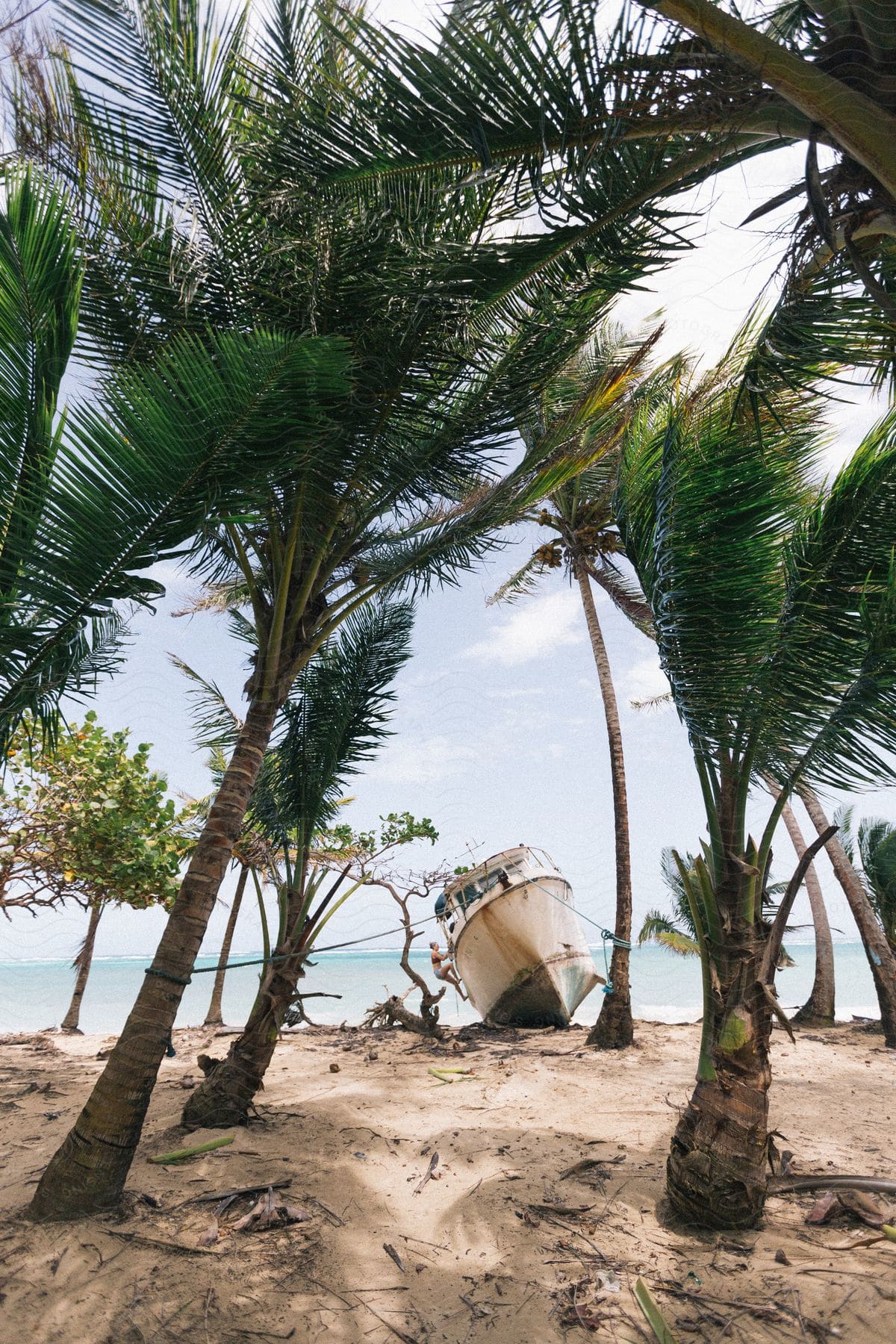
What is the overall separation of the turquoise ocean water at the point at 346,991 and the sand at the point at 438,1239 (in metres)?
14.2

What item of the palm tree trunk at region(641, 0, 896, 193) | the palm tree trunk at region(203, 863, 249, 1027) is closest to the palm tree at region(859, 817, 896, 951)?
the palm tree trunk at region(203, 863, 249, 1027)

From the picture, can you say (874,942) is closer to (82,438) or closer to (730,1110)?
(730,1110)

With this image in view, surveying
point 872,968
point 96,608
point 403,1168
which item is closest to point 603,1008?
point 872,968

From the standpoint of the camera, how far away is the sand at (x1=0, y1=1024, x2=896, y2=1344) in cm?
291

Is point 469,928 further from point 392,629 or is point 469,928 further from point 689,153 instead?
point 689,153

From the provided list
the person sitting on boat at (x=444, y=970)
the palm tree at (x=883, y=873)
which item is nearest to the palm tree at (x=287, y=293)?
the person sitting on boat at (x=444, y=970)

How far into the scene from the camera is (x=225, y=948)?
12.3m

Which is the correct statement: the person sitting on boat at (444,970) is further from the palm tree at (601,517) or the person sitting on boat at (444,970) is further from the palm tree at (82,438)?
the palm tree at (82,438)

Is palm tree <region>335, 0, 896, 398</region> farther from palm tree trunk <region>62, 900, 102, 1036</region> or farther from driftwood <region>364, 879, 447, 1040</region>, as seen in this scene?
palm tree trunk <region>62, 900, 102, 1036</region>

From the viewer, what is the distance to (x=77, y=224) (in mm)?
3926

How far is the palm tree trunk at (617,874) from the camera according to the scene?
878 cm

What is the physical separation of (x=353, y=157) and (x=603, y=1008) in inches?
351

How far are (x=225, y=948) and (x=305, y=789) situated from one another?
7676 mm

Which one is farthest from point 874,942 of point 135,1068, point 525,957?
point 135,1068
